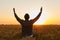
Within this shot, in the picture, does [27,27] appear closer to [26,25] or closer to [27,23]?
[26,25]

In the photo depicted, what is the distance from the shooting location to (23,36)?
14.6 m

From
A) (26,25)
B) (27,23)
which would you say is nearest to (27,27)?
(26,25)

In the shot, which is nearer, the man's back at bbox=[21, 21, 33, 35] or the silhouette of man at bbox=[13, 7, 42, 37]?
the silhouette of man at bbox=[13, 7, 42, 37]

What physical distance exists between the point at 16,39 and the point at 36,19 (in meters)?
1.56

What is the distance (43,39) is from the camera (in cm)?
1495

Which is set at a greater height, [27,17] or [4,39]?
[27,17]

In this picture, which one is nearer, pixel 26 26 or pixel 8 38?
pixel 26 26

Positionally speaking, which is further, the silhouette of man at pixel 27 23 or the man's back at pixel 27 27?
the man's back at pixel 27 27

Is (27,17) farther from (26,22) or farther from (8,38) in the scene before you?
(8,38)

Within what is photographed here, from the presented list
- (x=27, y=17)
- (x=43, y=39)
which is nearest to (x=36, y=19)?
(x=27, y=17)

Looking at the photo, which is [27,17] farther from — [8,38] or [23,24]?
[8,38]

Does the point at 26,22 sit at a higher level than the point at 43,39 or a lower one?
higher

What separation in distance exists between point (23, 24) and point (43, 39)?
1.38m

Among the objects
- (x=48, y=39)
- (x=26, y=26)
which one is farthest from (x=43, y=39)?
(x=26, y=26)
